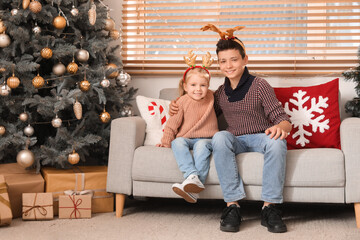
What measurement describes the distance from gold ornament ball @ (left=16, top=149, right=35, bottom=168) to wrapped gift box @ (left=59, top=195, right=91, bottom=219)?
27 cm

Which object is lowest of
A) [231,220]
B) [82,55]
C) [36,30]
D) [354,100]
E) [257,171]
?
[231,220]

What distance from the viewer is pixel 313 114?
2561 millimetres

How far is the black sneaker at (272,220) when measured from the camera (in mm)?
2078

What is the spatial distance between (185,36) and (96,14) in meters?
0.75

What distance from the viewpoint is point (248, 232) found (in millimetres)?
2090

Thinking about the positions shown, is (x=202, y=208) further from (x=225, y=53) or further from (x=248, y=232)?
(x=225, y=53)

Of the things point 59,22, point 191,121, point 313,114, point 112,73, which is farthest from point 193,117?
point 59,22

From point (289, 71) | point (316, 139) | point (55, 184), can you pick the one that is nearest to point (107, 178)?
point (55, 184)

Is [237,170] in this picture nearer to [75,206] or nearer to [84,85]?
[75,206]

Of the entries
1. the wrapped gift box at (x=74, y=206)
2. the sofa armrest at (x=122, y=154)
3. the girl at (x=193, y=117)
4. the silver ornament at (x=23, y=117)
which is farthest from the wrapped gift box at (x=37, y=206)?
the girl at (x=193, y=117)

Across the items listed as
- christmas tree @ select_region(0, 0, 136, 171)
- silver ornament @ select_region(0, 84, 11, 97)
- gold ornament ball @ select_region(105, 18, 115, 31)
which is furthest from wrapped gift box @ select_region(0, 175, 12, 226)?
gold ornament ball @ select_region(105, 18, 115, 31)

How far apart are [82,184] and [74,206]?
0.52 feet

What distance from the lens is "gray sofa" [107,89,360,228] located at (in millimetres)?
2154

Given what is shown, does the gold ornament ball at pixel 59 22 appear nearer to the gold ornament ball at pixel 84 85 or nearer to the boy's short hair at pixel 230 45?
the gold ornament ball at pixel 84 85
